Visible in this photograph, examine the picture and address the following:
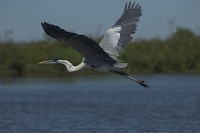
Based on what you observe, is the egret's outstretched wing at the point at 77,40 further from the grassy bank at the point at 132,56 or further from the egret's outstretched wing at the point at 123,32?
the grassy bank at the point at 132,56

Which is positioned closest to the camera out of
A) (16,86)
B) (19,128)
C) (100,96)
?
(19,128)

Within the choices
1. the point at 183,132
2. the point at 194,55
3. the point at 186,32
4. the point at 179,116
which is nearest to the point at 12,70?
the point at 194,55

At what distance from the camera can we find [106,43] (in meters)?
15.7

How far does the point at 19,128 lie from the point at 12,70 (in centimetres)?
2341

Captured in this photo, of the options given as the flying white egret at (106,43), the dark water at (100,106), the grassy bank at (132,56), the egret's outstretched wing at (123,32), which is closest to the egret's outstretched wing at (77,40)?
the flying white egret at (106,43)

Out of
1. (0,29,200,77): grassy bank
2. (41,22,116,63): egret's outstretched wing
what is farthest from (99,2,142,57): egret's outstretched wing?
(0,29,200,77): grassy bank

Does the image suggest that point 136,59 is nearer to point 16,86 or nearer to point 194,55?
point 194,55

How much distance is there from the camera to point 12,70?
138 ft

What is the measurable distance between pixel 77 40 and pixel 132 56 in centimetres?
2654

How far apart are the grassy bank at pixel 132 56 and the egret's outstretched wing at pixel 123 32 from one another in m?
22.3

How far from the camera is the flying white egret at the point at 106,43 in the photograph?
13.2m

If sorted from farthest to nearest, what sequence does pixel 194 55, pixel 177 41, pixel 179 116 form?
pixel 177 41
pixel 194 55
pixel 179 116

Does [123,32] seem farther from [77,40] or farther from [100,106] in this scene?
[100,106]

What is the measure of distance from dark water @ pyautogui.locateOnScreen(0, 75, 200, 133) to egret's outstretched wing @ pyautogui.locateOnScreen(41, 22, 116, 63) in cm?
436
